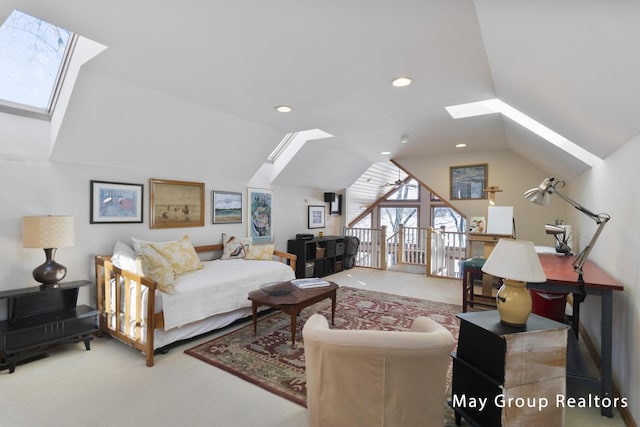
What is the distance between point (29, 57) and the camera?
2521 millimetres

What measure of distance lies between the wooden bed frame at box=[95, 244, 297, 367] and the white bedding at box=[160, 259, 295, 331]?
144 mm

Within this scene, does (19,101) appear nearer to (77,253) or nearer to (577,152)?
(77,253)

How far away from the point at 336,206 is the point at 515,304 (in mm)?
5751

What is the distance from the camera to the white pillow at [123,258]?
2.84 m

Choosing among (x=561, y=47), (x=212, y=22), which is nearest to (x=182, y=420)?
(x=212, y=22)

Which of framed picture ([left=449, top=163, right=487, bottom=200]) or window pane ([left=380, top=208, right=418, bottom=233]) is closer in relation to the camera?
framed picture ([left=449, top=163, right=487, bottom=200])

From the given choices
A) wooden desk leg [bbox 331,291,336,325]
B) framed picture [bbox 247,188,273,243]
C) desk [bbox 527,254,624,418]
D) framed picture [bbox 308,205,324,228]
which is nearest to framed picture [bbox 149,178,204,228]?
framed picture [bbox 247,188,273,243]

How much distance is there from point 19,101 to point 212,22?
2.20 meters

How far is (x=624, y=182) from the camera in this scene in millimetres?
2191

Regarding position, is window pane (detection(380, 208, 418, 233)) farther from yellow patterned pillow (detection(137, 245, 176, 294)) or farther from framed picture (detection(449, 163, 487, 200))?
yellow patterned pillow (detection(137, 245, 176, 294))

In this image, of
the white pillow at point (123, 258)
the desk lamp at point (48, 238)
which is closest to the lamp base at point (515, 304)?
the white pillow at point (123, 258)

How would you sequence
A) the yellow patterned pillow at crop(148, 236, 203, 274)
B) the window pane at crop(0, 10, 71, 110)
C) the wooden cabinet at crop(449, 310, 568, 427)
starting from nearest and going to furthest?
1. the wooden cabinet at crop(449, 310, 568, 427)
2. the window pane at crop(0, 10, 71, 110)
3. the yellow patterned pillow at crop(148, 236, 203, 274)

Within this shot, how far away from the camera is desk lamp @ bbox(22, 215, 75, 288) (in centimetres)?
256

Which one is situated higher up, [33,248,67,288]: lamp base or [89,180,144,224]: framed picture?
[89,180,144,224]: framed picture
